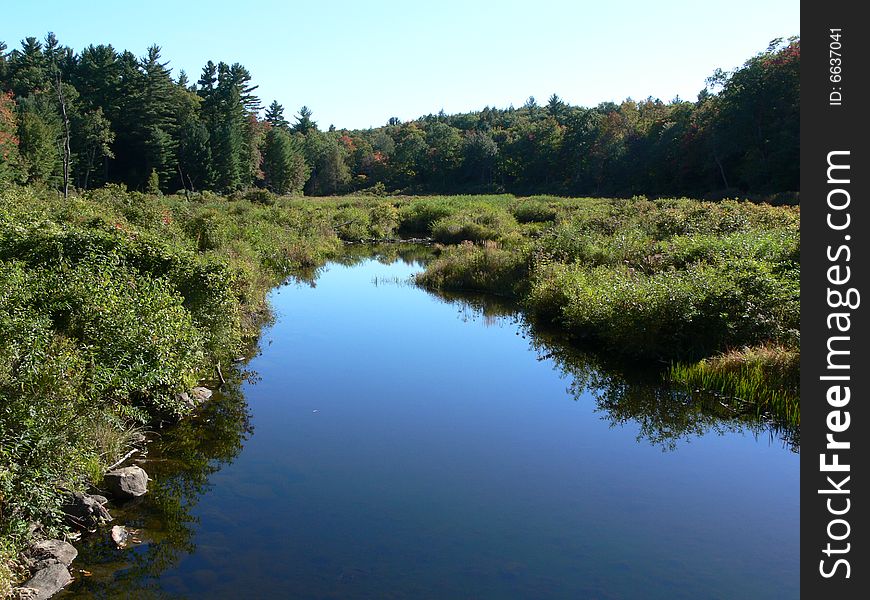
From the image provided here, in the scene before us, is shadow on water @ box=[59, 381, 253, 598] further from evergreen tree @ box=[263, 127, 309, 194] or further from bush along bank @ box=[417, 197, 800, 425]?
evergreen tree @ box=[263, 127, 309, 194]

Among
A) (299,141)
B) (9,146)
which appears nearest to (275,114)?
(299,141)

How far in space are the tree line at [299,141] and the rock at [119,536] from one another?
37661mm

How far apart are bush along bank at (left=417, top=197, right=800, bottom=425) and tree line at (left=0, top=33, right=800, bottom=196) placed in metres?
28.2

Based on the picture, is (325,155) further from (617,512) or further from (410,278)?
(617,512)

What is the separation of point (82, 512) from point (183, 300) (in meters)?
5.42

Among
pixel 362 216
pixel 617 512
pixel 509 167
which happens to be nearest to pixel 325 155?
pixel 509 167

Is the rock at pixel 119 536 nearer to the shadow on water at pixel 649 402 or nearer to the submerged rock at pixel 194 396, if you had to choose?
the submerged rock at pixel 194 396

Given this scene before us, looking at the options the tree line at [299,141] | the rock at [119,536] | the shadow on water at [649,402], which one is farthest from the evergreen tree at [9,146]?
the rock at [119,536]

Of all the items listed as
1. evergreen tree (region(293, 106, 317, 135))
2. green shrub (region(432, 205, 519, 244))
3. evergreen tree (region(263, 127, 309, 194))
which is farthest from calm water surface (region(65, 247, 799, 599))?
evergreen tree (region(293, 106, 317, 135))

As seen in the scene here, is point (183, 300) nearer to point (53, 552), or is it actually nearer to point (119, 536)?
point (119, 536)

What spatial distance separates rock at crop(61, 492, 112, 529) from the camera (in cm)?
915

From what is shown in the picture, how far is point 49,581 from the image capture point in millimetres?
7887

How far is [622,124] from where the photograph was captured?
281ft

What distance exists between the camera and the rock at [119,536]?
29.6 ft
